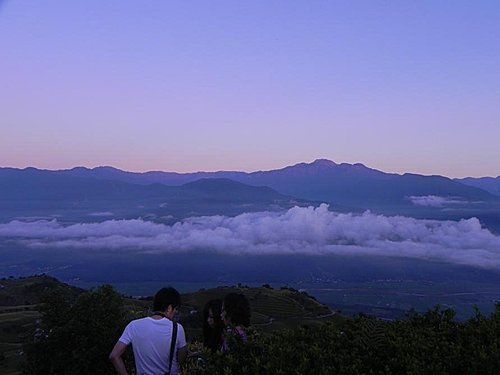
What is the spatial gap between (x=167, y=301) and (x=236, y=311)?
1.15m

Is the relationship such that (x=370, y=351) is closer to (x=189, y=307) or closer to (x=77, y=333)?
(x=77, y=333)

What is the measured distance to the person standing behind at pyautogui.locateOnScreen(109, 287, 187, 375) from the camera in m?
7.77

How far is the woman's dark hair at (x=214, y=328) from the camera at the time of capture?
8.87 metres

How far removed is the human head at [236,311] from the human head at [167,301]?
833 mm

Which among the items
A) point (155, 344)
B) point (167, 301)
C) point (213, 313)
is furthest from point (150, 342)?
point (213, 313)

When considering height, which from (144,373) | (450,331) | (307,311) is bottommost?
(307,311)

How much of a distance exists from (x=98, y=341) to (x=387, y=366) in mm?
20545

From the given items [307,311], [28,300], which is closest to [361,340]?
[307,311]

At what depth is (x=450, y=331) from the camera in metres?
8.19

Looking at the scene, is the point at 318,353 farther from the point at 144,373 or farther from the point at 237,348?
the point at 144,373

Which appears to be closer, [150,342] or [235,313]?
[150,342]

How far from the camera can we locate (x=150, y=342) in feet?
25.5

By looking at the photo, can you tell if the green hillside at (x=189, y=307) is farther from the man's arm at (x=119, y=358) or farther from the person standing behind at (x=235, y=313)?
the man's arm at (x=119, y=358)

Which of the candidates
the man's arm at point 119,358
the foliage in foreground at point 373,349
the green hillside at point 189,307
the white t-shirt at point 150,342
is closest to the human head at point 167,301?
the white t-shirt at point 150,342
